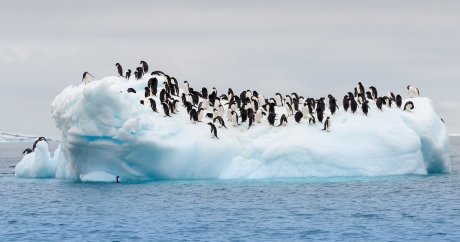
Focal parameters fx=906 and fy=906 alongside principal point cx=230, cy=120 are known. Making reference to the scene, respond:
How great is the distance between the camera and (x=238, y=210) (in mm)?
35656

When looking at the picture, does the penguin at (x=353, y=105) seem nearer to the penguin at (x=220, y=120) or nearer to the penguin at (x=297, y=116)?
the penguin at (x=297, y=116)

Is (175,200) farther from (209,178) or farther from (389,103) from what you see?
(389,103)

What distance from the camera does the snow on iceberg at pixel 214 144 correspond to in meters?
44.6

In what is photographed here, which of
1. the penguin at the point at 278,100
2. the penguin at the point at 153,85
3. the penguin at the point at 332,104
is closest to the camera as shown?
the penguin at the point at 332,104

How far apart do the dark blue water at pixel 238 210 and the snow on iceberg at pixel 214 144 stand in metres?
1.01

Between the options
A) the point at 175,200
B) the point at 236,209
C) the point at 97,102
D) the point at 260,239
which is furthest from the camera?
the point at 97,102

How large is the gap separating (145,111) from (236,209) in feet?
40.4

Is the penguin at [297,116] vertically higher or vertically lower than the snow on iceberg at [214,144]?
higher

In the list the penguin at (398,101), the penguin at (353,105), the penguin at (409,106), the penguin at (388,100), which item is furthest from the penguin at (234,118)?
the penguin at (409,106)

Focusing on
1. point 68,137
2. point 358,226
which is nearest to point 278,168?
point 68,137

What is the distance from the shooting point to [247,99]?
171ft

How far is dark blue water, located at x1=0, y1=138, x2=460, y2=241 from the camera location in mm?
30109

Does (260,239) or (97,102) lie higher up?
(97,102)

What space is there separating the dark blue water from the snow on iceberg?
1005 millimetres
